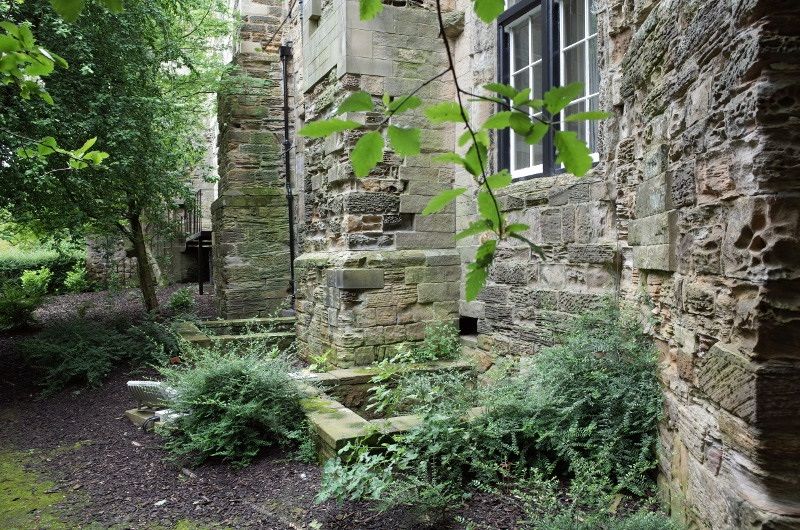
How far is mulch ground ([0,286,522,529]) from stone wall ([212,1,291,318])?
4650 millimetres

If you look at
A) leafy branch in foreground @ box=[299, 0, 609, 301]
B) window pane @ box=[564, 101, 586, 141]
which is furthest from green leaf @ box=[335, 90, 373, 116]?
window pane @ box=[564, 101, 586, 141]

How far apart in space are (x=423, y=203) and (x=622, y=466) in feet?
12.8

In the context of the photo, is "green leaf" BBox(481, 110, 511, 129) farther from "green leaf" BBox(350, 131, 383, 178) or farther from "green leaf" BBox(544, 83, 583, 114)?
"green leaf" BBox(350, 131, 383, 178)

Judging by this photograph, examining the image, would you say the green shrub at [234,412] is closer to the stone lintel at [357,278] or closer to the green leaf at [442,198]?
the stone lintel at [357,278]

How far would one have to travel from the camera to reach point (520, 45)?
6090 millimetres

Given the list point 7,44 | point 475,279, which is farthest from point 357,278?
point 475,279

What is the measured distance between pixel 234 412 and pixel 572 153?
4.24 m

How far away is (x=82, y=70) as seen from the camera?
278 inches

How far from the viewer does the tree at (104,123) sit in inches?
268

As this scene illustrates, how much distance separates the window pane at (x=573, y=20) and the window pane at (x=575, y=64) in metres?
0.09

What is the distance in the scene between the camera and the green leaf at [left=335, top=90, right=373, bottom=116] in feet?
3.71

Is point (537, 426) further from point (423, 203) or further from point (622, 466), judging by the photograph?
point (423, 203)

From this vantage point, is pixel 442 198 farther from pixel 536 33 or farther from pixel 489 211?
pixel 536 33

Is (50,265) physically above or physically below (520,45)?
below
